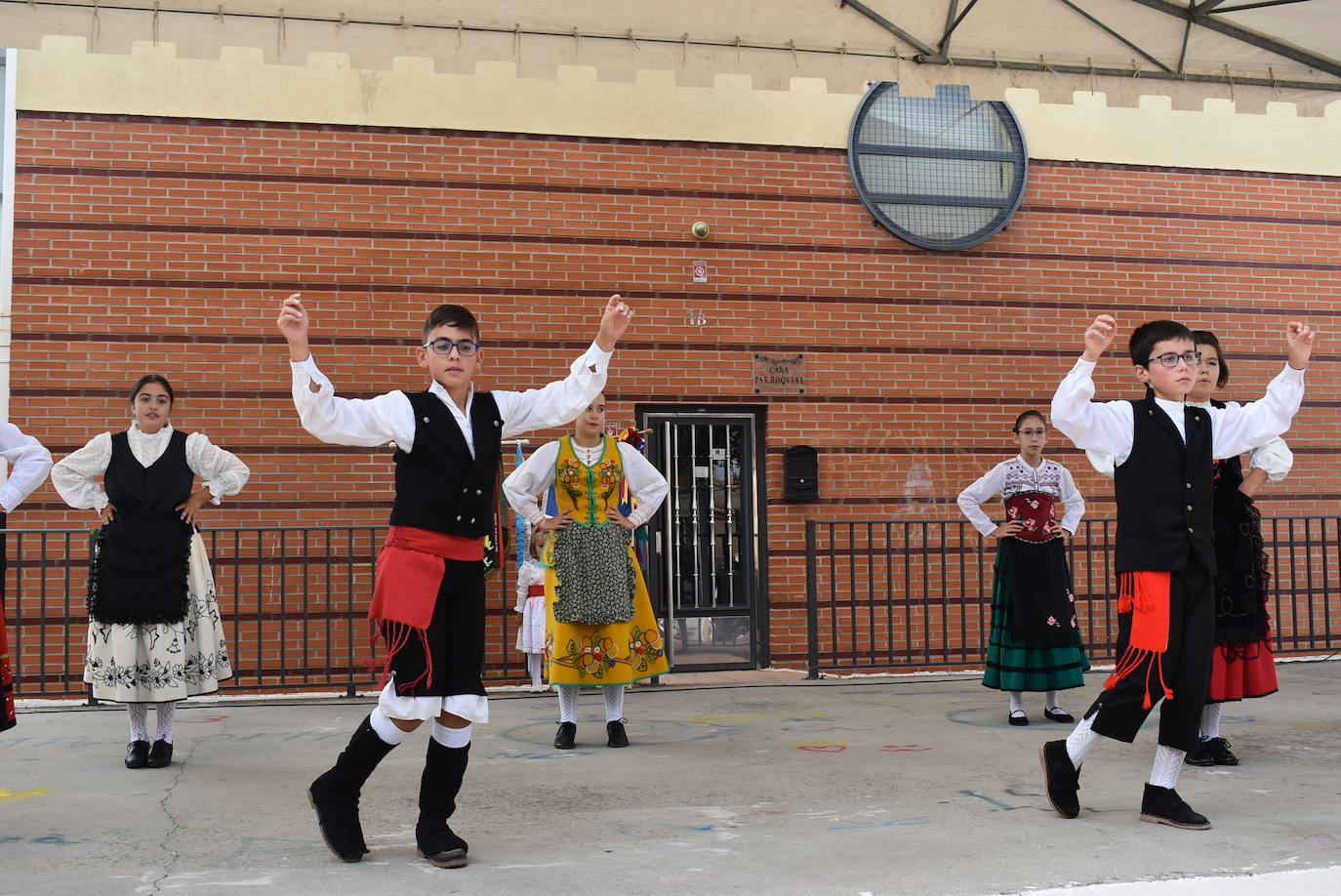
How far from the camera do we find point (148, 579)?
518 cm

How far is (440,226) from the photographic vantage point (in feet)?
27.5

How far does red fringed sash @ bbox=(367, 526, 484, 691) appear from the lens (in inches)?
135

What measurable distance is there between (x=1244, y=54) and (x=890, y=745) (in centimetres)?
357

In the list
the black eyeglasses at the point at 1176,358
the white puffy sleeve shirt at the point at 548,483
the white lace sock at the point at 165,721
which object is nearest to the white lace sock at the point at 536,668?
the white puffy sleeve shirt at the point at 548,483

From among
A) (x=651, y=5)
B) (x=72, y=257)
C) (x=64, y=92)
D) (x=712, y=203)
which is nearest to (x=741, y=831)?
(x=651, y=5)

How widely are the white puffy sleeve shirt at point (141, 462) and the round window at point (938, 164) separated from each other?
203 inches

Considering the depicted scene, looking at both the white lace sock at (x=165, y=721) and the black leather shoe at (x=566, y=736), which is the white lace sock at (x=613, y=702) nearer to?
the black leather shoe at (x=566, y=736)

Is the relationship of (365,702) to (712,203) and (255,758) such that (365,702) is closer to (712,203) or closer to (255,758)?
(255,758)

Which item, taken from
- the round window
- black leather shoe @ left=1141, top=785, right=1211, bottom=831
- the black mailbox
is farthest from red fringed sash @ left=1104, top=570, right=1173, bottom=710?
the round window

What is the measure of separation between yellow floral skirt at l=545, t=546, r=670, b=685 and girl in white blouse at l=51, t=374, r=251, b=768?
1.47 meters

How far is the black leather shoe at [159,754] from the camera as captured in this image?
514cm

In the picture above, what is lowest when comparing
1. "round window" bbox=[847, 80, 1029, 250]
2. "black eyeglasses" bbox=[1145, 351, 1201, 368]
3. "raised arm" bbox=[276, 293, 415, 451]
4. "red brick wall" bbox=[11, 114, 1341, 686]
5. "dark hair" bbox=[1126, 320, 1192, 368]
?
"raised arm" bbox=[276, 293, 415, 451]

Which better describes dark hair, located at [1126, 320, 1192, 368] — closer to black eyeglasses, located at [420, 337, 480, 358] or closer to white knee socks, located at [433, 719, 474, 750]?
black eyeglasses, located at [420, 337, 480, 358]

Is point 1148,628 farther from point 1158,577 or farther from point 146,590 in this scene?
point 146,590
